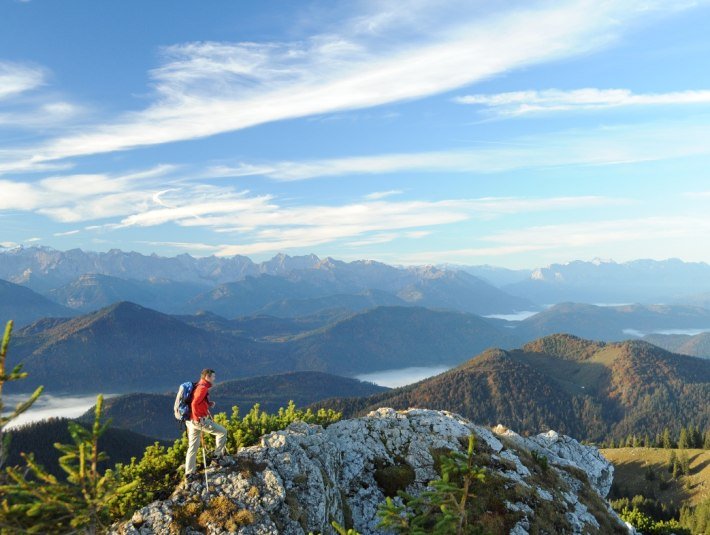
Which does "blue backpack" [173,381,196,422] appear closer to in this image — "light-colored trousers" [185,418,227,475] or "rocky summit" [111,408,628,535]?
"light-colored trousers" [185,418,227,475]

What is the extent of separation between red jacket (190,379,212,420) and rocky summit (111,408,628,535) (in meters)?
3.34

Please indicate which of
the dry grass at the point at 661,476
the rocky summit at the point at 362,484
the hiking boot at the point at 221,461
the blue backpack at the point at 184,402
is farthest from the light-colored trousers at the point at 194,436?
the dry grass at the point at 661,476

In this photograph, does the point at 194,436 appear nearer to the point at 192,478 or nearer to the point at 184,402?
the point at 184,402

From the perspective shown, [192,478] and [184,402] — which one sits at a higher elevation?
[184,402]

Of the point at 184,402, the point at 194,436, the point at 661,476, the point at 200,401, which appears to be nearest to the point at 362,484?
the point at 194,436

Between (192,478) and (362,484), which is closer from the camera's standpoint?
(192,478)

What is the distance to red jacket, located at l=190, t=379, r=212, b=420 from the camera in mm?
24578

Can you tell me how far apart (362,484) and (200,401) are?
44.9 ft

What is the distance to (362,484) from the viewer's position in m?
31.6

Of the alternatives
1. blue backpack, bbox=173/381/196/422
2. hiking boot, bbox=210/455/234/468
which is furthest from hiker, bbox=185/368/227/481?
hiking boot, bbox=210/455/234/468

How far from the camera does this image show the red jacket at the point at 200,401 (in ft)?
80.6

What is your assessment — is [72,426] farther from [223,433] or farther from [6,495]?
[223,433]

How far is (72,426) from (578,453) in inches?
2439

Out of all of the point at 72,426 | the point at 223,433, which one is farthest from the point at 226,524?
the point at 72,426
